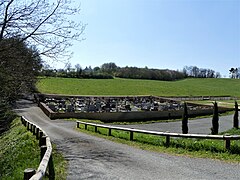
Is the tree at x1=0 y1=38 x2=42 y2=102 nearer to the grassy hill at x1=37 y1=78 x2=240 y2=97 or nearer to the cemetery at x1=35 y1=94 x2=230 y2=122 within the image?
the cemetery at x1=35 y1=94 x2=230 y2=122

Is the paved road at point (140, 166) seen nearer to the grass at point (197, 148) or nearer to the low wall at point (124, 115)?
the grass at point (197, 148)

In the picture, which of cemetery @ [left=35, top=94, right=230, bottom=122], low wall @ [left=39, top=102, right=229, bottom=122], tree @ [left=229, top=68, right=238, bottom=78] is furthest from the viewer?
tree @ [left=229, top=68, right=238, bottom=78]

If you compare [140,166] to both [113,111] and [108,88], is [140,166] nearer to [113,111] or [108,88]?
[113,111]

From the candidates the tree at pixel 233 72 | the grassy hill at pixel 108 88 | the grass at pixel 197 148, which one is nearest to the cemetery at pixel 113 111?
the grassy hill at pixel 108 88

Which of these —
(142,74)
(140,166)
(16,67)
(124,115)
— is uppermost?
(142,74)

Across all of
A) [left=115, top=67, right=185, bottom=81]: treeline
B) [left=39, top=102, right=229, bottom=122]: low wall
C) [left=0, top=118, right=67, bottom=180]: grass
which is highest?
[left=115, top=67, right=185, bottom=81]: treeline

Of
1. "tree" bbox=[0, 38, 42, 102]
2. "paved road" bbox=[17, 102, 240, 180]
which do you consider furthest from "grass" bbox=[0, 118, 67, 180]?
"tree" bbox=[0, 38, 42, 102]

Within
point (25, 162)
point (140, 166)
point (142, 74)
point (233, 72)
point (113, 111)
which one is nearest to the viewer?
point (140, 166)

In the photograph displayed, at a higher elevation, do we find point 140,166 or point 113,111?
point 140,166

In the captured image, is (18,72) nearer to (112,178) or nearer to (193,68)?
(112,178)

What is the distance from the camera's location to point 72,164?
8312 millimetres

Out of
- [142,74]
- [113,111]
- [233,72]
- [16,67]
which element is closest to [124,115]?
[113,111]

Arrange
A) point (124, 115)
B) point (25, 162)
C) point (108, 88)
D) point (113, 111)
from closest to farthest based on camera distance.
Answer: point (25, 162) < point (124, 115) < point (113, 111) < point (108, 88)

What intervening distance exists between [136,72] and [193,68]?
56295mm
